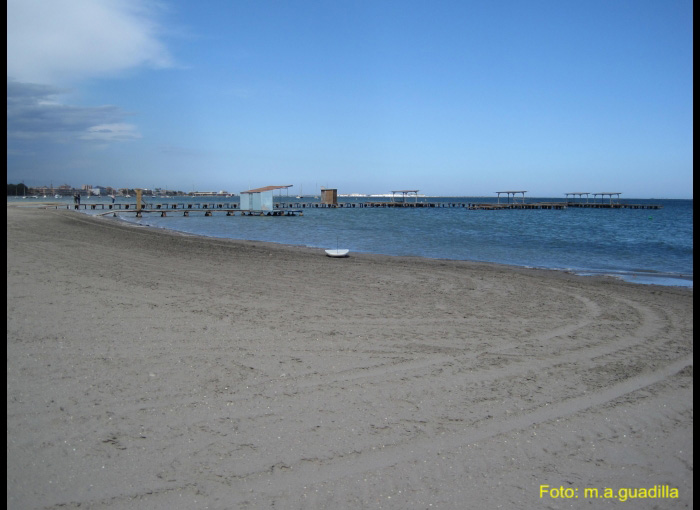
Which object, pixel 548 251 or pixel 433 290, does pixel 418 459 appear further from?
pixel 548 251

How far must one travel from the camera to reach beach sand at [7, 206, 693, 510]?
114 inches

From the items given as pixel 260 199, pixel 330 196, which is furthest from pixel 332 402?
pixel 330 196

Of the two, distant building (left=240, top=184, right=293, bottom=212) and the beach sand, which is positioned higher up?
distant building (left=240, top=184, right=293, bottom=212)

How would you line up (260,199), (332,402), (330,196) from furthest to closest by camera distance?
(330,196) < (260,199) < (332,402)

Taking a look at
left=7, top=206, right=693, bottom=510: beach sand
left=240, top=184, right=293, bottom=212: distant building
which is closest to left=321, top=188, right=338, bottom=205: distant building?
left=240, top=184, right=293, bottom=212: distant building

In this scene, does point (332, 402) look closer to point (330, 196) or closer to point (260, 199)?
point (260, 199)

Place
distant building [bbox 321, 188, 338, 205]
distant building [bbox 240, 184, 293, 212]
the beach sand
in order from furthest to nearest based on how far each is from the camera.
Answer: distant building [bbox 321, 188, 338, 205] → distant building [bbox 240, 184, 293, 212] → the beach sand

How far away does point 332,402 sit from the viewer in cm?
391

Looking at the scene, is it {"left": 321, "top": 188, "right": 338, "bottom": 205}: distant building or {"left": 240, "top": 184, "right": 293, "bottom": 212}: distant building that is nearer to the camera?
{"left": 240, "top": 184, "right": 293, "bottom": 212}: distant building

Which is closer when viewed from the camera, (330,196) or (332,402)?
(332,402)

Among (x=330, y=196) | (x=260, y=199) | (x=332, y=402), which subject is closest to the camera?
(x=332, y=402)

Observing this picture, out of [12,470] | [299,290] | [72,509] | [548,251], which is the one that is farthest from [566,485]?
[548,251]

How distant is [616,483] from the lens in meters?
3.08

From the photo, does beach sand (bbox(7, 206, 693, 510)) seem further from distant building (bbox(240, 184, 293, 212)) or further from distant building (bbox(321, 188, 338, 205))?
distant building (bbox(321, 188, 338, 205))
